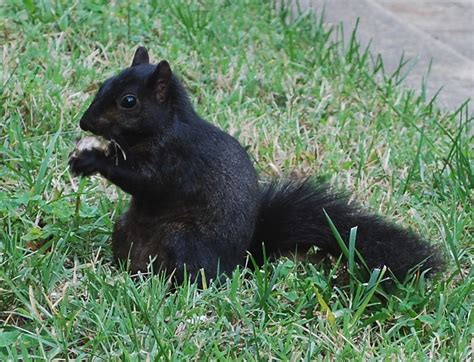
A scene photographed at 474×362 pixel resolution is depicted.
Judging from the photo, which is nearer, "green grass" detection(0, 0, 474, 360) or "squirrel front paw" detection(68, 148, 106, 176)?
"green grass" detection(0, 0, 474, 360)

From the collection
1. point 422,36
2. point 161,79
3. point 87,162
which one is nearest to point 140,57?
point 161,79

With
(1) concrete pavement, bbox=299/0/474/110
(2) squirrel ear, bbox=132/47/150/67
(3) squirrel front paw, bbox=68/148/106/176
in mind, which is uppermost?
(2) squirrel ear, bbox=132/47/150/67

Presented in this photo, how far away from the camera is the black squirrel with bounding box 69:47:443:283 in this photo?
11.8ft

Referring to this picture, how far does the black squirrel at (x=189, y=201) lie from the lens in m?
3.60

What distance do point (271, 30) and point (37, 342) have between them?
3.77 meters

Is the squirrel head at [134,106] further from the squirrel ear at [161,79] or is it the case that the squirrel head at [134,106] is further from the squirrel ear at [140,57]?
the squirrel ear at [140,57]

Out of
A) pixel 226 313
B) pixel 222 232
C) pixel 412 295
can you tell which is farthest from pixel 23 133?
pixel 412 295

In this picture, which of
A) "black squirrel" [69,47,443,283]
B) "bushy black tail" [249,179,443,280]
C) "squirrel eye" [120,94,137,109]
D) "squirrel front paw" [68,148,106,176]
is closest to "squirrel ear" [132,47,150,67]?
"black squirrel" [69,47,443,283]

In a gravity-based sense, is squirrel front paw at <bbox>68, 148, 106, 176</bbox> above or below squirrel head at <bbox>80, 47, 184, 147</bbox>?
below

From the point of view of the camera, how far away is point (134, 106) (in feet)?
11.9

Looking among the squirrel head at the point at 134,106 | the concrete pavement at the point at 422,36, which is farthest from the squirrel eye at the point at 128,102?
the concrete pavement at the point at 422,36

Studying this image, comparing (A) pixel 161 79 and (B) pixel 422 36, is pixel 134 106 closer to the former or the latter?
(A) pixel 161 79

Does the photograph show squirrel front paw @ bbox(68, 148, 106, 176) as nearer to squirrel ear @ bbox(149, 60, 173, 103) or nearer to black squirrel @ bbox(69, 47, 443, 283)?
black squirrel @ bbox(69, 47, 443, 283)

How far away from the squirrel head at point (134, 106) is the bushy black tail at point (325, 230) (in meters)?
0.52
